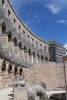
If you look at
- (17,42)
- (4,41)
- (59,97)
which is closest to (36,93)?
(59,97)

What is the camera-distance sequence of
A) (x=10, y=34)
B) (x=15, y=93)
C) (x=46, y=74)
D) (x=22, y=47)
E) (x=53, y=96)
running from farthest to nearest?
(x=22, y=47) < (x=10, y=34) < (x=46, y=74) < (x=53, y=96) < (x=15, y=93)

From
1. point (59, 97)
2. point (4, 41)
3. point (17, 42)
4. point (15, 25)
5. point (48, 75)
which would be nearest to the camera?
point (59, 97)

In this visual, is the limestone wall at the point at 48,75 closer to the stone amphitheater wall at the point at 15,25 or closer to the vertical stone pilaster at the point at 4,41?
the vertical stone pilaster at the point at 4,41

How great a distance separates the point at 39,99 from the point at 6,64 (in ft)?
37.1

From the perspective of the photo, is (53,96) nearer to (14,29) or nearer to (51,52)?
(14,29)

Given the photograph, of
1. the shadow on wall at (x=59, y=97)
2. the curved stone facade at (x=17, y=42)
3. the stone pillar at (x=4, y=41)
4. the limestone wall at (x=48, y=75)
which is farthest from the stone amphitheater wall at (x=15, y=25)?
the shadow on wall at (x=59, y=97)

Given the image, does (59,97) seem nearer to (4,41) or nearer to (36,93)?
(36,93)

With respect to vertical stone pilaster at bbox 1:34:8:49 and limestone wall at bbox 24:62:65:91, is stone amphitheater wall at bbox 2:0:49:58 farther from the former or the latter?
limestone wall at bbox 24:62:65:91

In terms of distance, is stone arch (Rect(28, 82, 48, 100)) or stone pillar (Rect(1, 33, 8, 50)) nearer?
stone arch (Rect(28, 82, 48, 100))

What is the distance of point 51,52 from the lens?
50844mm

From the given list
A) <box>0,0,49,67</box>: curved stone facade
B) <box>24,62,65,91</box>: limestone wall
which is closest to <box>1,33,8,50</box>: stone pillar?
<box>0,0,49,67</box>: curved stone facade

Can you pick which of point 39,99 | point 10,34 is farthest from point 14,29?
point 39,99

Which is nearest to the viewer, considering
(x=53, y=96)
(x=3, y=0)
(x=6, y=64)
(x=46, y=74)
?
(x=53, y=96)

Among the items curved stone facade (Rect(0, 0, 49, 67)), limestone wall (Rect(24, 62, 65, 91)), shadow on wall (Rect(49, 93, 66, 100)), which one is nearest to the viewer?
shadow on wall (Rect(49, 93, 66, 100))
